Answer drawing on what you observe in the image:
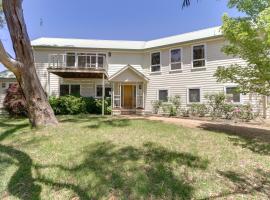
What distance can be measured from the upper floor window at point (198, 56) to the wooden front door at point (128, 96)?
5.83 meters

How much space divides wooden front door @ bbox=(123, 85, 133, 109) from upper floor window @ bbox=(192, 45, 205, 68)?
5833 mm

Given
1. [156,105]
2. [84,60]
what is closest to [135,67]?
[156,105]

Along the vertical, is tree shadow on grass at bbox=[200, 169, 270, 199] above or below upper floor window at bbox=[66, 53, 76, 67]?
below

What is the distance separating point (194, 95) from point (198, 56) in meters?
3.00

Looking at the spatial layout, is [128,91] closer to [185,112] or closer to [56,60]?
[185,112]

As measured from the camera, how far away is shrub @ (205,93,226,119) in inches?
590

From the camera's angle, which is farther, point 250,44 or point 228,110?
point 228,110

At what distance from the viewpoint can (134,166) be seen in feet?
17.1

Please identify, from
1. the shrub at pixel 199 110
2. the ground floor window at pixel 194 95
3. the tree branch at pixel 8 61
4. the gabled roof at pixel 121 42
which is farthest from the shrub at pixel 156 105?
the tree branch at pixel 8 61

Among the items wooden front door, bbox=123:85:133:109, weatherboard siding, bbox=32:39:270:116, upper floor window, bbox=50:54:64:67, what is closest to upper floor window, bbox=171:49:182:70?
weatherboard siding, bbox=32:39:270:116

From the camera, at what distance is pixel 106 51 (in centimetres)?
1944

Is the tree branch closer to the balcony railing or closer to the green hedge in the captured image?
the green hedge

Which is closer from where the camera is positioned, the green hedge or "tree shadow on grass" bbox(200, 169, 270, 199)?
"tree shadow on grass" bbox(200, 169, 270, 199)

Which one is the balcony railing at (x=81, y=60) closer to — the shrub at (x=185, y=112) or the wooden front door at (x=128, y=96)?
the wooden front door at (x=128, y=96)
